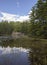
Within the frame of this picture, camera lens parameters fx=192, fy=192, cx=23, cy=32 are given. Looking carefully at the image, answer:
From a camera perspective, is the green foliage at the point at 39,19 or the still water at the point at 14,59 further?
the green foliage at the point at 39,19

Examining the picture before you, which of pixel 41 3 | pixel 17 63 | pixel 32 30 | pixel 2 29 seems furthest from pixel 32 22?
pixel 2 29

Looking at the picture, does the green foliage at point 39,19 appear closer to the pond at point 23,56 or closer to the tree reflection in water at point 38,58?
the pond at point 23,56

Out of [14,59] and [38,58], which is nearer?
[14,59]

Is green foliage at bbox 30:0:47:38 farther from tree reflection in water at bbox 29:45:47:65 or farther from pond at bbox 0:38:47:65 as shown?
tree reflection in water at bbox 29:45:47:65

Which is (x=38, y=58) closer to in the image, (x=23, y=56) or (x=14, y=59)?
(x=14, y=59)

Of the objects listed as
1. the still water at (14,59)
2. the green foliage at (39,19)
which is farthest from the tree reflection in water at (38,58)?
the green foliage at (39,19)

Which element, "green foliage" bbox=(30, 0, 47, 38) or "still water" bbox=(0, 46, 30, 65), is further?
"green foliage" bbox=(30, 0, 47, 38)

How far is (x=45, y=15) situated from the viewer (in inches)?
2042

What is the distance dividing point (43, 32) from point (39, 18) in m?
6.05

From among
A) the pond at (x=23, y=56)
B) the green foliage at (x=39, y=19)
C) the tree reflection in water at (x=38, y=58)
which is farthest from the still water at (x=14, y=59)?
the green foliage at (x=39, y=19)

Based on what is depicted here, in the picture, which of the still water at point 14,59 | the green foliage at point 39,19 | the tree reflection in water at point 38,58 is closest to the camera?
the tree reflection in water at point 38,58

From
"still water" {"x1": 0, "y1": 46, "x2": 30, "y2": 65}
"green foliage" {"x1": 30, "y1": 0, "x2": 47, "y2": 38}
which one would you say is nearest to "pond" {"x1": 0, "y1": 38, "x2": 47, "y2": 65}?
"still water" {"x1": 0, "y1": 46, "x2": 30, "y2": 65}

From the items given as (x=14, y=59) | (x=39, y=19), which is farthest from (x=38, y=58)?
(x=39, y=19)

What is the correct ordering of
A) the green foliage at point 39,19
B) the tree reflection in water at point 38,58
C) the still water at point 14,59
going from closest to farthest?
the tree reflection in water at point 38,58, the still water at point 14,59, the green foliage at point 39,19
